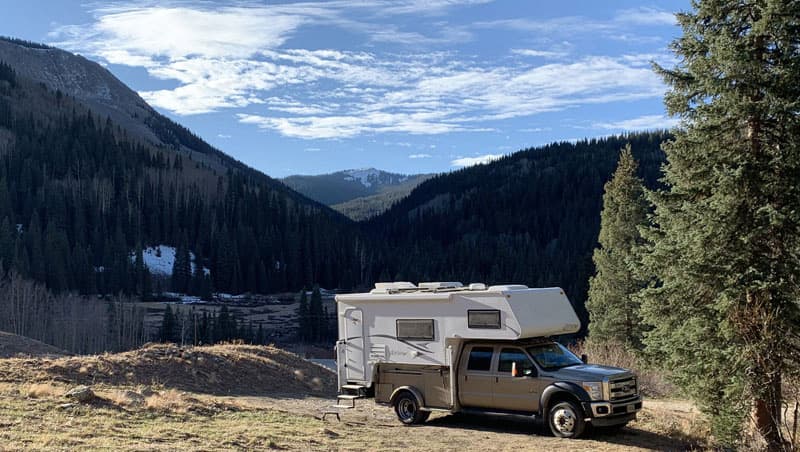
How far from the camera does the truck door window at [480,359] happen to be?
15.3 metres

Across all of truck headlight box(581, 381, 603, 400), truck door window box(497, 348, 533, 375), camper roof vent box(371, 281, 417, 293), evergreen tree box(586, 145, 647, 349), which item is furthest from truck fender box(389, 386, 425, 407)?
evergreen tree box(586, 145, 647, 349)

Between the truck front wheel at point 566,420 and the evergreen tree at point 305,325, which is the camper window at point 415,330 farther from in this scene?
the evergreen tree at point 305,325

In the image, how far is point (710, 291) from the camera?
13258 mm

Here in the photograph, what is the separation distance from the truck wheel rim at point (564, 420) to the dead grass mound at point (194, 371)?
9.45m

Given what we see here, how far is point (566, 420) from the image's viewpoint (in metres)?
14.0

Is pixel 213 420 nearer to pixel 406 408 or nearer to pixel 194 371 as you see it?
pixel 406 408

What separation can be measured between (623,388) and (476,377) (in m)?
3.08

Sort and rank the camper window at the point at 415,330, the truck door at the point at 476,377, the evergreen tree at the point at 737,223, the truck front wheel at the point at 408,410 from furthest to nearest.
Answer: the truck front wheel at the point at 408,410 < the camper window at the point at 415,330 < the truck door at the point at 476,377 < the evergreen tree at the point at 737,223

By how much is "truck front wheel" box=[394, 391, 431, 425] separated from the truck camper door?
1140 millimetres

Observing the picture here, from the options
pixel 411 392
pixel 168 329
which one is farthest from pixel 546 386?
pixel 168 329

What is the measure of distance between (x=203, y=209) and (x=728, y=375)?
158396 mm

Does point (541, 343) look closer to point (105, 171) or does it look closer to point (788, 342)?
point (788, 342)

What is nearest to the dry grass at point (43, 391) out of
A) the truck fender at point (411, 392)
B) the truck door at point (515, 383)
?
the truck fender at point (411, 392)

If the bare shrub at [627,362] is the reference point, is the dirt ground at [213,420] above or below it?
above
